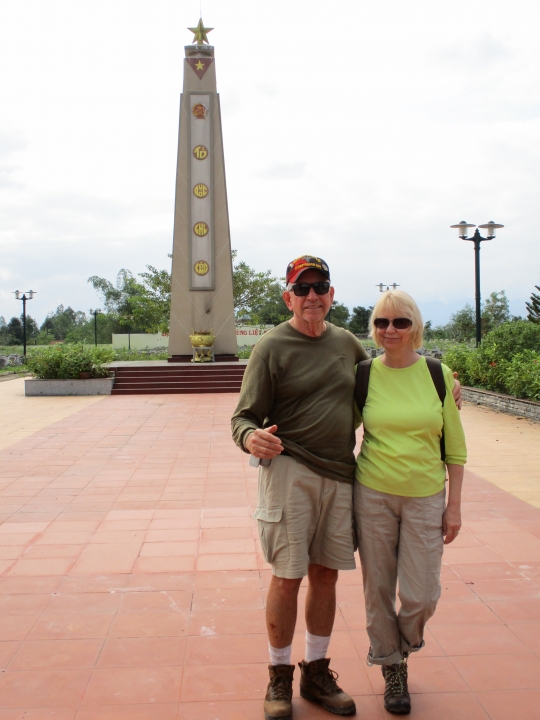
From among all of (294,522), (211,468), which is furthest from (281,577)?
(211,468)

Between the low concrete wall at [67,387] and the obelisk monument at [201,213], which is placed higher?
the obelisk monument at [201,213]

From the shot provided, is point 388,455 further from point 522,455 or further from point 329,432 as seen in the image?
point 522,455

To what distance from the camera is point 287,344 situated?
2320 millimetres

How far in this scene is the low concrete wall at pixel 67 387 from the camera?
13.9 m

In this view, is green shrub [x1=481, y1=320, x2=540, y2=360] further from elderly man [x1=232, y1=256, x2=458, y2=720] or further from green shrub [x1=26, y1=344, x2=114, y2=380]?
elderly man [x1=232, y1=256, x2=458, y2=720]

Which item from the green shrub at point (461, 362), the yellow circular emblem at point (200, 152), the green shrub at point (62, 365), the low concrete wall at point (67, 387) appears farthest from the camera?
the yellow circular emblem at point (200, 152)

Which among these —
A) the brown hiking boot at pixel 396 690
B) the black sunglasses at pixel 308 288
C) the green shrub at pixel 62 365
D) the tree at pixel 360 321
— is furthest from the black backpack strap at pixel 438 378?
the tree at pixel 360 321

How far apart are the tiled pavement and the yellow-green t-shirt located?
815 millimetres

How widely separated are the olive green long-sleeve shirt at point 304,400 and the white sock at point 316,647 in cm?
61

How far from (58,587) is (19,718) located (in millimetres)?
1204

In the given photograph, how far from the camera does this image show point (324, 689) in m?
2.31

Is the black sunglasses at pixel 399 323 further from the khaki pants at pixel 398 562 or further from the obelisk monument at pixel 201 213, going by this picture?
the obelisk monument at pixel 201 213

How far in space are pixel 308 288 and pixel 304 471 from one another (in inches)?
25.7

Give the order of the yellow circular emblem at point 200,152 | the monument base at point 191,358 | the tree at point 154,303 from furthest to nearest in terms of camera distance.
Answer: the tree at point 154,303 → the monument base at point 191,358 → the yellow circular emblem at point 200,152
